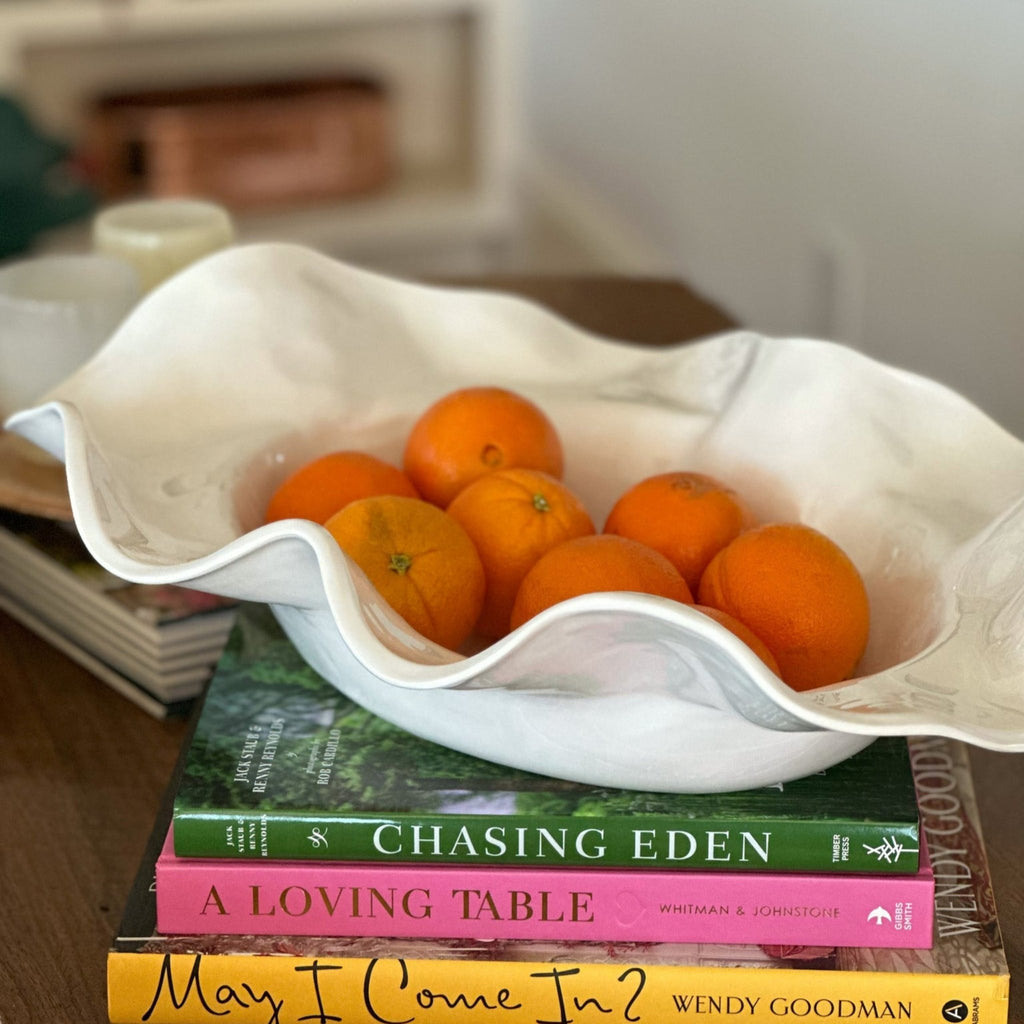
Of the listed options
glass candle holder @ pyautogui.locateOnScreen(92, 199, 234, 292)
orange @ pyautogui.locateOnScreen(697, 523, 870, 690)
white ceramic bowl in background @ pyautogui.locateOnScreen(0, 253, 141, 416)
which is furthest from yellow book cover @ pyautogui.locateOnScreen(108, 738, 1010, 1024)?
glass candle holder @ pyautogui.locateOnScreen(92, 199, 234, 292)

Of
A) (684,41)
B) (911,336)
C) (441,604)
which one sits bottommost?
(911,336)

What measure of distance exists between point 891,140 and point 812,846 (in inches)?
42.3

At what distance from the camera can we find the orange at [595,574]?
53cm

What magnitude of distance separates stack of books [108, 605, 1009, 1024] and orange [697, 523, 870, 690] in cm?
5

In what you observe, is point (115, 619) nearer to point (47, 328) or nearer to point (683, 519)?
point (47, 328)

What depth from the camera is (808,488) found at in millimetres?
687

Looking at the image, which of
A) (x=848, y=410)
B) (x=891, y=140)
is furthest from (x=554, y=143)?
(x=848, y=410)

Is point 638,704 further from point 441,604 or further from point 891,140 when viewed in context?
point 891,140

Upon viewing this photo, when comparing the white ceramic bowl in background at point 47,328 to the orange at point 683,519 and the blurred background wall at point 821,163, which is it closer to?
the orange at point 683,519

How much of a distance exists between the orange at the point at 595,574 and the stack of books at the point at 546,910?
7 cm

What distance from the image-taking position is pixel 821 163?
163 cm

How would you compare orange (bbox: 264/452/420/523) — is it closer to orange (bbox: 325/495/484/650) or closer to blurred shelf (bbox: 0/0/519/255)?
orange (bbox: 325/495/484/650)

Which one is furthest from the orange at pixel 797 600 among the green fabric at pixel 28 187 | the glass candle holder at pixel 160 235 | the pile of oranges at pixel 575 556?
the green fabric at pixel 28 187

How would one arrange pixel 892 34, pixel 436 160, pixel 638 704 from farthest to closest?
pixel 436 160, pixel 892 34, pixel 638 704
